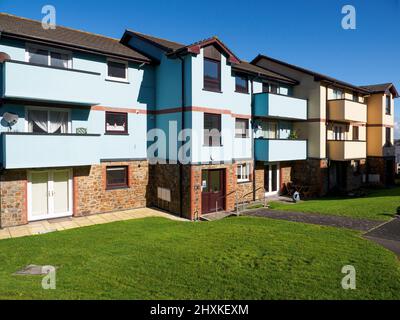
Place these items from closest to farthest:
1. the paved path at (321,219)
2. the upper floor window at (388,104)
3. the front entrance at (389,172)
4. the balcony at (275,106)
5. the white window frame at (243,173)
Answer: the paved path at (321,219) → the white window frame at (243,173) → the balcony at (275,106) → the front entrance at (389,172) → the upper floor window at (388,104)

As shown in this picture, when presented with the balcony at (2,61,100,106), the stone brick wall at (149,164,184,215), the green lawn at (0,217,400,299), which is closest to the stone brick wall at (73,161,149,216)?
the stone brick wall at (149,164,184,215)

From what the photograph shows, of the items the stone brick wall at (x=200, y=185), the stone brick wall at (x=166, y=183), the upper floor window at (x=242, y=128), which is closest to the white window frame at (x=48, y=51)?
the stone brick wall at (x=166, y=183)

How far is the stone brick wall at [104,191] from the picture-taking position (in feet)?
50.6

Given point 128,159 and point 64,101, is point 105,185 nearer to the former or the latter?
point 128,159

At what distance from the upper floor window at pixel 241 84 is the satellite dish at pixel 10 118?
1263cm

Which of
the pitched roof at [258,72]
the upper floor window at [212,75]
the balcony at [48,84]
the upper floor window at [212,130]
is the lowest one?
the upper floor window at [212,130]

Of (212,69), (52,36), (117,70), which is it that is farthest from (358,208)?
(52,36)

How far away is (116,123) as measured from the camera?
658 inches

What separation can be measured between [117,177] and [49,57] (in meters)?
6.73

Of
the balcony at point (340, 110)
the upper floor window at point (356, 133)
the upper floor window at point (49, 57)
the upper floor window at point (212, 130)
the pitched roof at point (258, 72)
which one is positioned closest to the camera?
the upper floor window at point (49, 57)

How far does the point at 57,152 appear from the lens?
13875 millimetres

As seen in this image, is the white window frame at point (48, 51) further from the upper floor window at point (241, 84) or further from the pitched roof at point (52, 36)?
the upper floor window at point (241, 84)

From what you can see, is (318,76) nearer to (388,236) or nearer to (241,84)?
(241,84)

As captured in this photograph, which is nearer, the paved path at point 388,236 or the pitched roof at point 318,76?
the paved path at point 388,236
